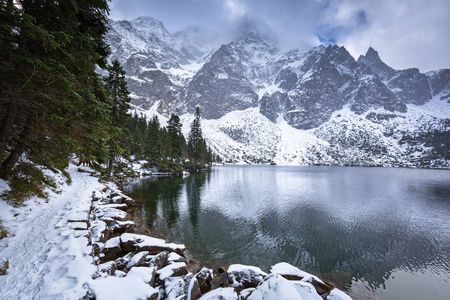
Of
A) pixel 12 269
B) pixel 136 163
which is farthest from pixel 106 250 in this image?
pixel 136 163

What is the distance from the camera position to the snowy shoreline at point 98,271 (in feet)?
14.1

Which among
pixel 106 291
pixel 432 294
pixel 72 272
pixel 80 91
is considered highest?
pixel 80 91

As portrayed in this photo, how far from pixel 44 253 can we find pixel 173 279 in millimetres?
4051

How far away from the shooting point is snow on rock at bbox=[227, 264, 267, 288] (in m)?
7.25

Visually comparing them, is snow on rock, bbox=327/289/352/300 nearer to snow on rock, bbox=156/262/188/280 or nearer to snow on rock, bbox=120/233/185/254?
snow on rock, bbox=156/262/188/280

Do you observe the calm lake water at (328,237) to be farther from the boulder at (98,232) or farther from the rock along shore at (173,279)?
the boulder at (98,232)

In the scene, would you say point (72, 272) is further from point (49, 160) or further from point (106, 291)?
point (49, 160)

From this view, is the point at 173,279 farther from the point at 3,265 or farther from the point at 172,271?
the point at 3,265

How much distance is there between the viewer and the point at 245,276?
293 inches

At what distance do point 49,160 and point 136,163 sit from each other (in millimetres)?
45649

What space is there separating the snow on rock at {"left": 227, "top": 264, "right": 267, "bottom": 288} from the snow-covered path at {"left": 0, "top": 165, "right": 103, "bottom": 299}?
16.8ft

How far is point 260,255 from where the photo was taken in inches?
474

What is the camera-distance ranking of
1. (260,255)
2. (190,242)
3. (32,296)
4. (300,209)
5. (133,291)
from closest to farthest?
(32,296) → (133,291) → (260,255) → (190,242) → (300,209)

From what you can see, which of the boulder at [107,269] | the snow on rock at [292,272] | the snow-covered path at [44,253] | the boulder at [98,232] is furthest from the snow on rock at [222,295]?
the boulder at [98,232]
